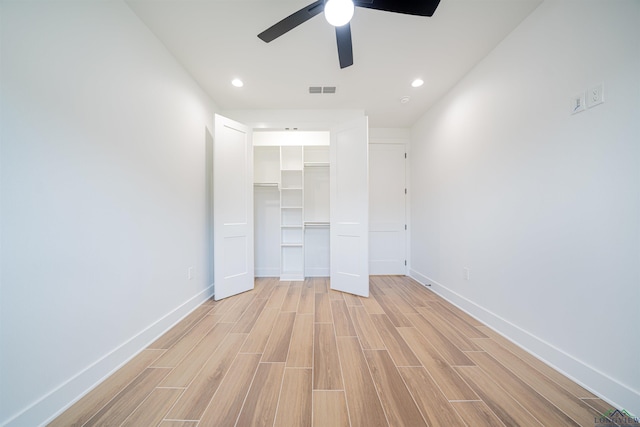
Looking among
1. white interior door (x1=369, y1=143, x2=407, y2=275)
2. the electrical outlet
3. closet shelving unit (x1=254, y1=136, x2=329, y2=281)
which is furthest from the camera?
white interior door (x1=369, y1=143, x2=407, y2=275)

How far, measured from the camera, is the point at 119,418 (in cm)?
108

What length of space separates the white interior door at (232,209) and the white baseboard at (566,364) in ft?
9.29

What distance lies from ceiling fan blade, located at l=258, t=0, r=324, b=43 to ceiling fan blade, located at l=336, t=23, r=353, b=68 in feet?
0.60

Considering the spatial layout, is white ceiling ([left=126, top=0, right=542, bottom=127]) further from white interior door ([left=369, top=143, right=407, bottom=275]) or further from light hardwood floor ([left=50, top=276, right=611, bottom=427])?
light hardwood floor ([left=50, top=276, right=611, bottom=427])

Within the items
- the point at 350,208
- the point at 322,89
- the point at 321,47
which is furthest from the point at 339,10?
the point at 350,208

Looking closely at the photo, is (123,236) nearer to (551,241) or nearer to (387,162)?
(551,241)

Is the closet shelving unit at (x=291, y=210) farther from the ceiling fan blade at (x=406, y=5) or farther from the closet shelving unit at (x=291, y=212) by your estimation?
the ceiling fan blade at (x=406, y=5)

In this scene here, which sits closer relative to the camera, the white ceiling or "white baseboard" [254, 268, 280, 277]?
the white ceiling

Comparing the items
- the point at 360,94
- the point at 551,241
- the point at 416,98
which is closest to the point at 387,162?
the point at 416,98

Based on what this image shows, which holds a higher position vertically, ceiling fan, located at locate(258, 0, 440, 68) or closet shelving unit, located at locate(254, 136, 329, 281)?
ceiling fan, located at locate(258, 0, 440, 68)

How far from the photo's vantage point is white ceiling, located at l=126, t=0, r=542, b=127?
1595mm

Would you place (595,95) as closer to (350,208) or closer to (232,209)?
(350,208)

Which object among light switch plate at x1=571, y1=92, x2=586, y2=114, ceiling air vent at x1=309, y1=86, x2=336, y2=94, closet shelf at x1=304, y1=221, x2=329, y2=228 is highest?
ceiling air vent at x1=309, y1=86, x2=336, y2=94

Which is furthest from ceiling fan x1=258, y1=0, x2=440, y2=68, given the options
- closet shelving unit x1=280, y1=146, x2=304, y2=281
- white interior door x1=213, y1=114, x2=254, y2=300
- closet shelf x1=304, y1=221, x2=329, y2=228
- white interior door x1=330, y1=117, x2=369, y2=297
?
closet shelf x1=304, y1=221, x2=329, y2=228
